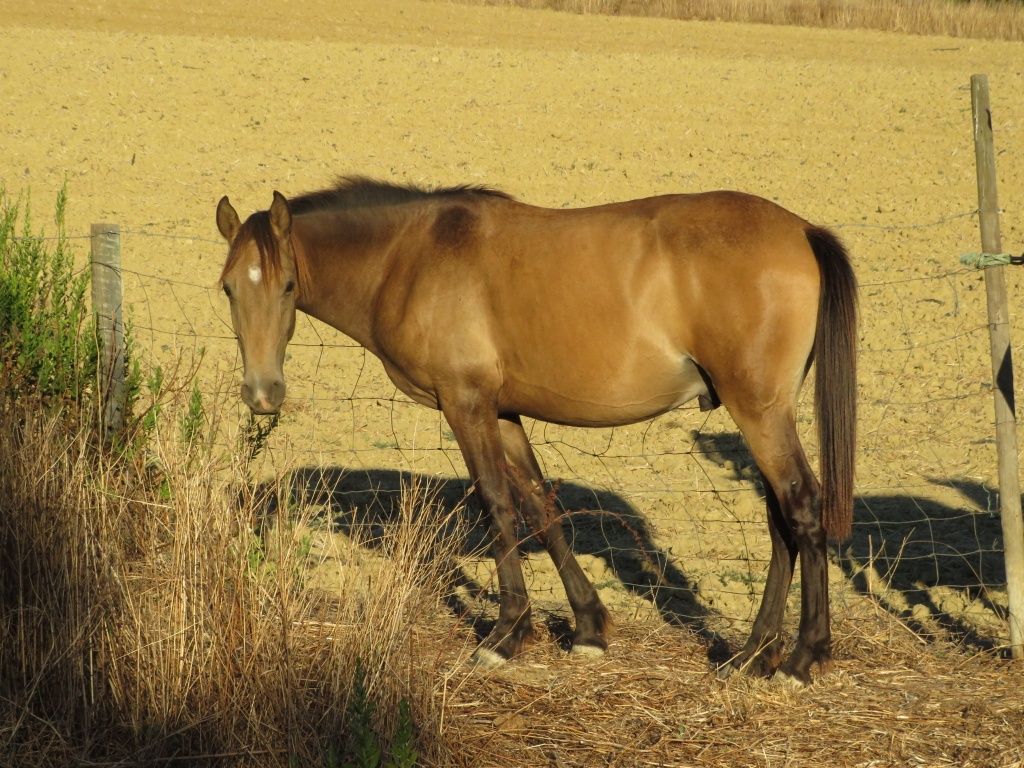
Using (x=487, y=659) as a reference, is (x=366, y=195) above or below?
above

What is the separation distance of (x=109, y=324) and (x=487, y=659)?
2339 mm

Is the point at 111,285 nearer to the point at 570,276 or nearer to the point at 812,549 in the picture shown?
the point at 570,276

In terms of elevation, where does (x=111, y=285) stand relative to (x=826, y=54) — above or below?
below

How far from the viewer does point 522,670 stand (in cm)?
508

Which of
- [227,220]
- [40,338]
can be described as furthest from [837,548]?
[40,338]

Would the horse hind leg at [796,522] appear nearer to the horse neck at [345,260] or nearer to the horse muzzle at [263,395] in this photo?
the horse neck at [345,260]

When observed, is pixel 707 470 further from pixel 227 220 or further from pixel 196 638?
pixel 196 638

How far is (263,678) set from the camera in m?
4.02

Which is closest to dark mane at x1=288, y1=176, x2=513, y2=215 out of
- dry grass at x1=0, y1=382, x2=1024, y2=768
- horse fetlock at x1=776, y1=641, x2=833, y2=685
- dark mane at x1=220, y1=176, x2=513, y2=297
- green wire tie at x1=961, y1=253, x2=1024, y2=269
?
dark mane at x1=220, y1=176, x2=513, y2=297

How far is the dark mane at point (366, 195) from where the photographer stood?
562cm

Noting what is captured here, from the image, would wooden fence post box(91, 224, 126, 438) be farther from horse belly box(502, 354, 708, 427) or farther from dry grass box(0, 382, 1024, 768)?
horse belly box(502, 354, 708, 427)

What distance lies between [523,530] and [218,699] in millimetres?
2411

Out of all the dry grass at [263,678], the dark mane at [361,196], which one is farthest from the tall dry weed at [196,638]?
the dark mane at [361,196]

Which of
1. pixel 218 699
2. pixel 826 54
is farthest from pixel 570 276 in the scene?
pixel 826 54
